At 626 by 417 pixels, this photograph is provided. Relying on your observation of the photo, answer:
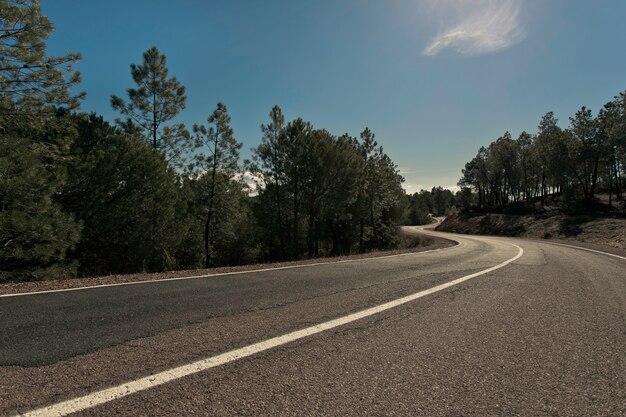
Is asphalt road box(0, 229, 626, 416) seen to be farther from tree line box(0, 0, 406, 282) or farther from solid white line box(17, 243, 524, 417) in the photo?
tree line box(0, 0, 406, 282)

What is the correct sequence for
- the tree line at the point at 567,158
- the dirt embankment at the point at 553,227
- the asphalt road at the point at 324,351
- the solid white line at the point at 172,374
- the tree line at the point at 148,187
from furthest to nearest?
the tree line at the point at 567,158 < the dirt embankment at the point at 553,227 < the tree line at the point at 148,187 < the asphalt road at the point at 324,351 < the solid white line at the point at 172,374

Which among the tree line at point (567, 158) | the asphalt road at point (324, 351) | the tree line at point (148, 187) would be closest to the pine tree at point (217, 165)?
the tree line at point (148, 187)

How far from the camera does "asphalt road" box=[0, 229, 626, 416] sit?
2.50 meters

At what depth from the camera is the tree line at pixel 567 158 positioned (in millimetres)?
40688

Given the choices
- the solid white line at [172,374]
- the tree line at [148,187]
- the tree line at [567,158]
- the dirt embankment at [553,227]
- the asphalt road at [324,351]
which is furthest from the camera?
the tree line at [567,158]

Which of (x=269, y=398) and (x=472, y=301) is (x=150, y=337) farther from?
(x=472, y=301)

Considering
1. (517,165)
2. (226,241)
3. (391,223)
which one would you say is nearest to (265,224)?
(226,241)

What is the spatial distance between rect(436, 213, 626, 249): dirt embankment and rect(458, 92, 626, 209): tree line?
22.1 feet

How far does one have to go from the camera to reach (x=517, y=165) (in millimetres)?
60562

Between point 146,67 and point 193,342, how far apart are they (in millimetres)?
23974

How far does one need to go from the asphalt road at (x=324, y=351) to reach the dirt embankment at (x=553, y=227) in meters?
28.4

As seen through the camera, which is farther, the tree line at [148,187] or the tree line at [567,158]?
the tree line at [567,158]

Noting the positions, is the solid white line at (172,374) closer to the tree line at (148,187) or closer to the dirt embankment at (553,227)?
the tree line at (148,187)

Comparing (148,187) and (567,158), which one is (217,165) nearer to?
(148,187)
